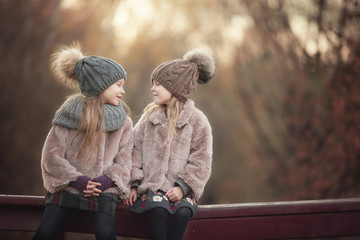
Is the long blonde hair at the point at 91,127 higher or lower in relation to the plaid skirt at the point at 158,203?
higher

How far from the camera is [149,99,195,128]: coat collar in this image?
3182 millimetres

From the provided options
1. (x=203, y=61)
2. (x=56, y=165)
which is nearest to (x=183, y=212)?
(x=56, y=165)

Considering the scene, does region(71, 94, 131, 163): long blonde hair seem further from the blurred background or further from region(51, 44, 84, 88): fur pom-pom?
the blurred background

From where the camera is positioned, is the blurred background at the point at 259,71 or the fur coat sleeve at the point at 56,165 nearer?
the fur coat sleeve at the point at 56,165

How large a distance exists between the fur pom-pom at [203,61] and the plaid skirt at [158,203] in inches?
39.5

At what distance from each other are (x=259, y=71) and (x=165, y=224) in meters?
8.81

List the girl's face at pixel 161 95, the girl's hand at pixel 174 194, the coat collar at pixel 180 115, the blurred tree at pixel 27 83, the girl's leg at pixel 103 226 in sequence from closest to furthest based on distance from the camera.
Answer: the girl's leg at pixel 103 226
the girl's hand at pixel 174 194
the coat collar at pixel 180 115
the girl's face at pixel 161 95
the blurred tree at pixel 27 83

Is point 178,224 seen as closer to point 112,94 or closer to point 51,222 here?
point 51,222

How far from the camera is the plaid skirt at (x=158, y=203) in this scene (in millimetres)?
2889

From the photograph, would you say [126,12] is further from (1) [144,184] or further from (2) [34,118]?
(1) [144,184]

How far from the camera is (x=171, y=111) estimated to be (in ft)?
10.7

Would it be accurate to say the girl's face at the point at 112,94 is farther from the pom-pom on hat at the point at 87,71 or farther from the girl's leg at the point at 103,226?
the girl's leg at the point at 103,226

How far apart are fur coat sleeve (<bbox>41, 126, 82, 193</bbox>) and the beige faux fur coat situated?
46 cm

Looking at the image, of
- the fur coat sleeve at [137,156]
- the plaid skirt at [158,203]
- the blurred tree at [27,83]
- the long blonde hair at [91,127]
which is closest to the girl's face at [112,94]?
the long blonde hair at [91,127]
